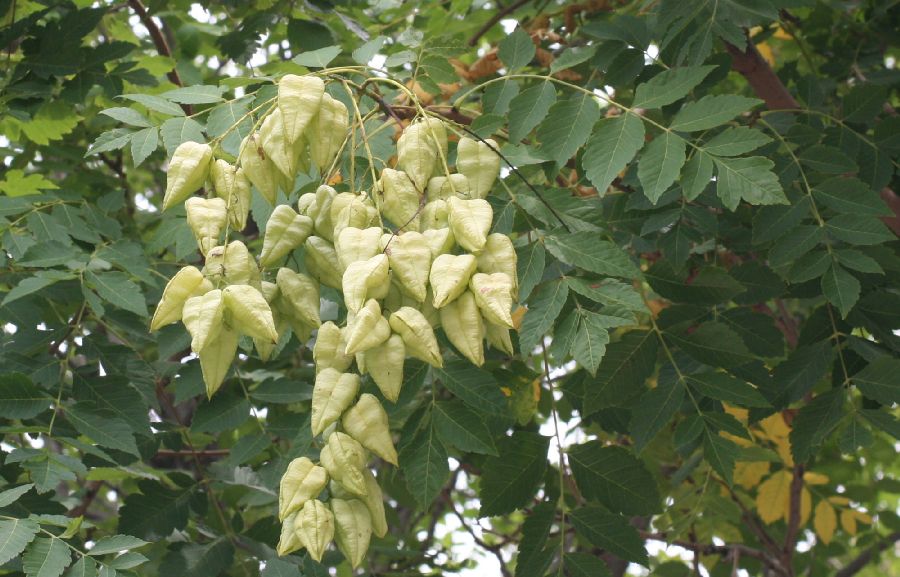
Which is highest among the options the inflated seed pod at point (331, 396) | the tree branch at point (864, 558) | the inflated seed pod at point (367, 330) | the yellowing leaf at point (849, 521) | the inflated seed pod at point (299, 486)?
the inflated seed pod at point (367, 330)

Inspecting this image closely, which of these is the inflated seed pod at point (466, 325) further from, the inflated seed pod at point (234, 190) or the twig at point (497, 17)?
the twig at point (497, 17)

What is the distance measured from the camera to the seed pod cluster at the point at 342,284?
1496 millimetres

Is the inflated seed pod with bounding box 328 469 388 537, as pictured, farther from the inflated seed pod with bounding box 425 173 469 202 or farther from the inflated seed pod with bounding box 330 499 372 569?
the inflated seed pod with bounding box 425 173 469 202

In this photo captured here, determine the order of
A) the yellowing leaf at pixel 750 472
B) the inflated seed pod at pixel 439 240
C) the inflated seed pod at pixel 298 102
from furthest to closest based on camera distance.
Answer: the yellowing leaf at pixel 750 472, the inflated seed pod at pixel 298 102, the inflated seed pod at pixel 439 240

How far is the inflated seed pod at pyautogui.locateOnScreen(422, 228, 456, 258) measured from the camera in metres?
1.56

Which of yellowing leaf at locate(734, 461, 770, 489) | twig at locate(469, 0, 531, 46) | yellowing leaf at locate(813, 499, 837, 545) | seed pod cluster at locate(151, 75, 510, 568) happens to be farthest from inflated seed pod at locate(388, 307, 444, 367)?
yellowing leaf at locate(813, 499, 837, 545)

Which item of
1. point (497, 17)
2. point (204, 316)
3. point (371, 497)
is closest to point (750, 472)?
point (497, 17)

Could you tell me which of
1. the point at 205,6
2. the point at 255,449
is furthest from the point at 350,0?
the point at 255,449

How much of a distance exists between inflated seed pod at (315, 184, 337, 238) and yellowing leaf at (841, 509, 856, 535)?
2710 millimetres

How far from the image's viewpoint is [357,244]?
155cm

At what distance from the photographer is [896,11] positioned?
11.0 ft

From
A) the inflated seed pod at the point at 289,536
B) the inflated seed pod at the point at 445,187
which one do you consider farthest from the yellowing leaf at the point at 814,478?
the inflated seed pod at the point at 289,536

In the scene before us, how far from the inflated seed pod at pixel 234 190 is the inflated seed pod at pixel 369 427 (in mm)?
378

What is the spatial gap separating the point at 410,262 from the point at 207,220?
35 centimetres
